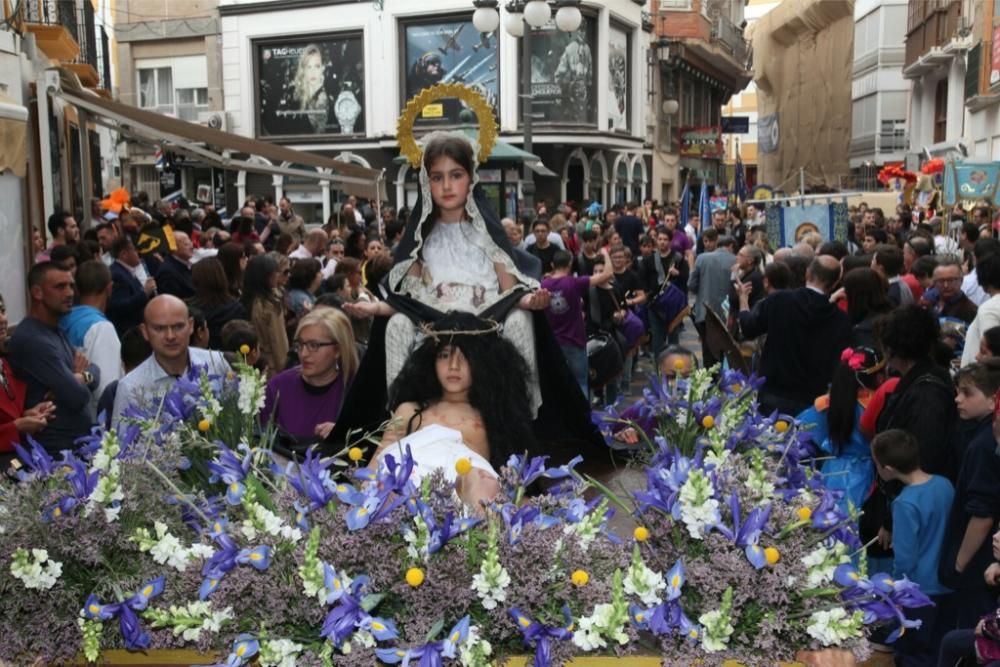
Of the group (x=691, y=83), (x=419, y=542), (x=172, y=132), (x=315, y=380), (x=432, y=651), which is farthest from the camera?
(x=691, y=83)

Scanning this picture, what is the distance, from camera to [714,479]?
9.01 ft

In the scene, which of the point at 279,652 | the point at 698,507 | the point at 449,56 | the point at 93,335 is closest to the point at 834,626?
the point at 698,507

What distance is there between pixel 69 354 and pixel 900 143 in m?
39.7

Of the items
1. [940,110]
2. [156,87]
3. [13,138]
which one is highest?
[156,87]

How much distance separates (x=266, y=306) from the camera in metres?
6.79

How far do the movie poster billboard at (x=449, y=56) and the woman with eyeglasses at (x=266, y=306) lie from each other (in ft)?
65.5

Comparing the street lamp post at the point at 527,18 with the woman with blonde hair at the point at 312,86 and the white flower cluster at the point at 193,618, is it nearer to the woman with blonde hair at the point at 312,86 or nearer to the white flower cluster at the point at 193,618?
the white flower cluster at the point at 193,618

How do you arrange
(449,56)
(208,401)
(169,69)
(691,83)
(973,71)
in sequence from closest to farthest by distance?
(208,401)
(973,71)
(449,56)
(169,69)
(691,83)

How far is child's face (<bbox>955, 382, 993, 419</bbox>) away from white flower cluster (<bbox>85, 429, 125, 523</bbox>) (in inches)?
130

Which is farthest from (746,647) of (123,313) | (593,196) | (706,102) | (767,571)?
(706,102)

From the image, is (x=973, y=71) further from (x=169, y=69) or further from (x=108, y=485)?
(x=108, y=485)

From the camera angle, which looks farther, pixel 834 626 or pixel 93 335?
pixel 93 335

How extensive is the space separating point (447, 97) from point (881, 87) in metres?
39.6

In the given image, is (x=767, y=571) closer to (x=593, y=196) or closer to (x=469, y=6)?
(x=469, y=6)
